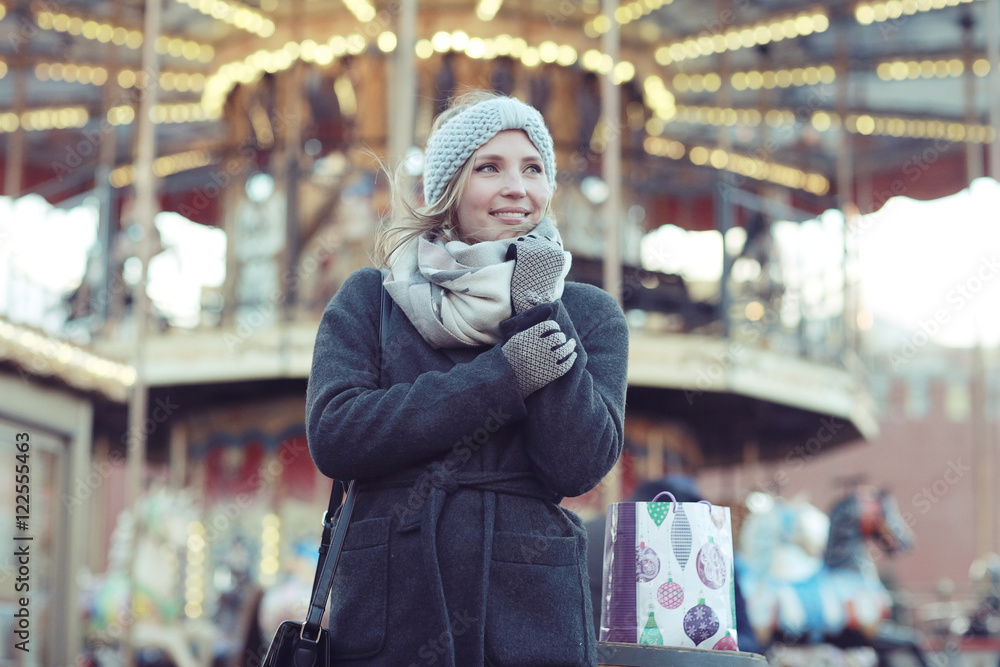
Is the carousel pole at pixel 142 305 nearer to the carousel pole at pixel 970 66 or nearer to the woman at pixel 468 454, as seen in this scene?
the woman at pixel 468 454

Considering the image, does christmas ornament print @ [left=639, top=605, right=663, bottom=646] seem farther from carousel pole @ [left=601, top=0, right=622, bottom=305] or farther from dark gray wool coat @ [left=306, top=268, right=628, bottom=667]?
carousel pole @ [left=601, top=0, right=622, bottom=305]

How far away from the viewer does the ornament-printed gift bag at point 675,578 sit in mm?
2354

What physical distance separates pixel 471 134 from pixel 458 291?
0.32 meters

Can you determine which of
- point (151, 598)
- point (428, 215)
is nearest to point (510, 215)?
point (428, 215)

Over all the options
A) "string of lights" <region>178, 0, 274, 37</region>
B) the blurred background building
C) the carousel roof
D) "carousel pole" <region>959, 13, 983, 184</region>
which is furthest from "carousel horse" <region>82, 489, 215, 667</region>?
"carousel pole" <region>959, 13, 983, 184</region>

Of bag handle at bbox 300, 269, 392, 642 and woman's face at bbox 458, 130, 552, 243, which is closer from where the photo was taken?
bag handle at bbox 300, 269, 392, 642

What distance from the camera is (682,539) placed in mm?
2363

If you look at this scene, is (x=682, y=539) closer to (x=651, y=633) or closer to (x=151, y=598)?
(x=651, y=633)

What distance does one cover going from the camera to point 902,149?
1748cm

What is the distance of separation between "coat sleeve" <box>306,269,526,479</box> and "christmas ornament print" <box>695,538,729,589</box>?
0.60 m

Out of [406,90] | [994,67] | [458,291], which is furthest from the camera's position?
[994,67]

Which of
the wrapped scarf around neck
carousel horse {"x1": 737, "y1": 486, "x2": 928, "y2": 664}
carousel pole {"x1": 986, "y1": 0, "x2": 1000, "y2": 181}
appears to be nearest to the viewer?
the wrapped scarf around neck

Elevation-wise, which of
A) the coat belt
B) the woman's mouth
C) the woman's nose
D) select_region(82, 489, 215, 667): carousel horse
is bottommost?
select_region(82, 489, 215, 667): carousel horse

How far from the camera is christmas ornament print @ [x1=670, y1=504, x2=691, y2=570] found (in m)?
2.36
